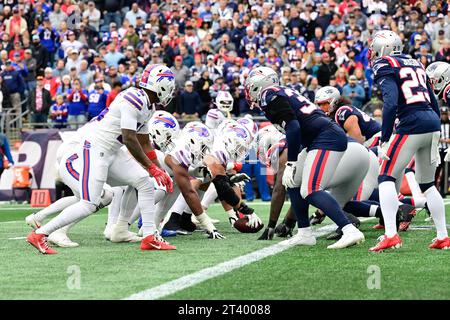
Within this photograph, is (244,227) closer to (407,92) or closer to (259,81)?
(259,81)

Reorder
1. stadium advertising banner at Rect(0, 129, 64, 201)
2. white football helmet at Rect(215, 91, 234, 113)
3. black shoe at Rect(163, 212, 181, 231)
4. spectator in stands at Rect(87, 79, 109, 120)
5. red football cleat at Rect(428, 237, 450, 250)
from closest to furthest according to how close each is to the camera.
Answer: red football cleat at Rect(428, 237, 450, 250)
black shoe at Rect(163, 212, 181, 231)
white football helmet at Rect(215, 91, 234, 113)
stadium advertising banner at Rect(0, 129, 64, 201)
spectator in stands at Rect(87, 79, 109, 120)

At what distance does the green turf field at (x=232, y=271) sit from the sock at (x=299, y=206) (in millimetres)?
251

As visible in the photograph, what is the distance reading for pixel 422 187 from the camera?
26.1ft

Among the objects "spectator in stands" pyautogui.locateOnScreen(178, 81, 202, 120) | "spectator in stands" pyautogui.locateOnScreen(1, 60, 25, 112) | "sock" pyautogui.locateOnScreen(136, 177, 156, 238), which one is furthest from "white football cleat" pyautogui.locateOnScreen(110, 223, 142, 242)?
"spectator in stands" pyautogui.locateOnScreen(1, 60, 25, 112)

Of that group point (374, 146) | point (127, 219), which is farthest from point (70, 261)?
point (374, 146)

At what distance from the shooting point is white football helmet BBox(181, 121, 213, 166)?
9258 mm

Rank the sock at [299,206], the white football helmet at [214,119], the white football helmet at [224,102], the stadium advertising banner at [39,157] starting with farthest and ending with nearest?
the stadium advertising banner at [39,157]
the white football helmet at [224,102]
the white football helmet at [214,119]
the sock at [299,206]

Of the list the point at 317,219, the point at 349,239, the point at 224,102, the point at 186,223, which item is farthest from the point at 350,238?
the point at 224,102

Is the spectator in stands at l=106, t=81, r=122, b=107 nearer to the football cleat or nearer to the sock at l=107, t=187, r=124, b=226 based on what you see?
Answer: the sock at l=107, t=187, r=124, b=226

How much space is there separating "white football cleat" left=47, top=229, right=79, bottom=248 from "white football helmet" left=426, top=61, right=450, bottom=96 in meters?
3.56

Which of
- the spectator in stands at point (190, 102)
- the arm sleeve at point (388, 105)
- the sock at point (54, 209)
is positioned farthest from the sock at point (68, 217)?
the spectator in stands at point (190, 102)

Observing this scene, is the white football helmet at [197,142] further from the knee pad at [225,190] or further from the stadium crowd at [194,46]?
the stadium crowd at [194,46]

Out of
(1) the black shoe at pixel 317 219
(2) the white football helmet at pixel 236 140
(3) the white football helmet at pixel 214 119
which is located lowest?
(1) the black shoe at pixel 317 219

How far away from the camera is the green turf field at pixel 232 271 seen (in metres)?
5.61
